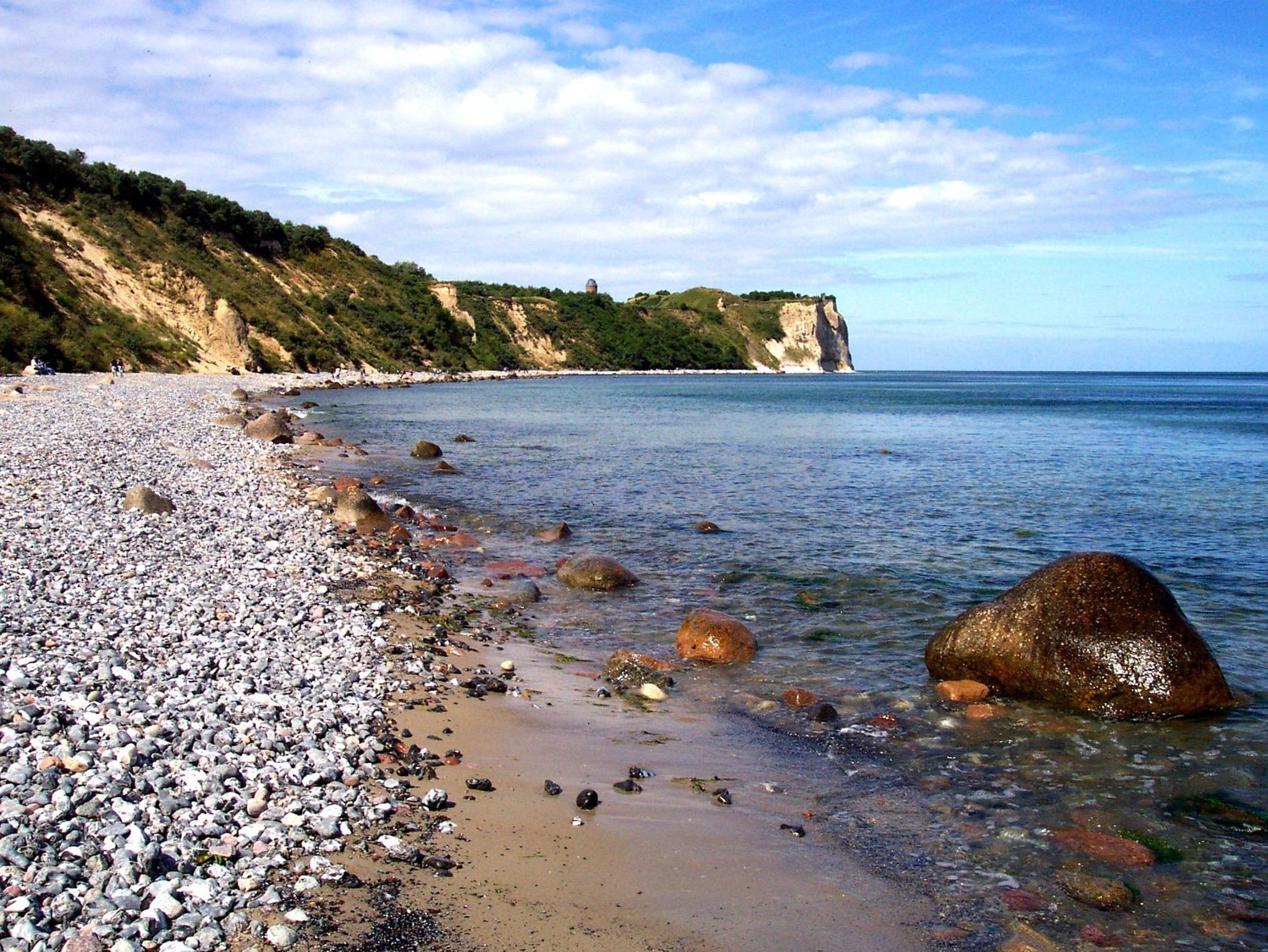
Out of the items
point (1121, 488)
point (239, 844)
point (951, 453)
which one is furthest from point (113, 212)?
point (239, 844)

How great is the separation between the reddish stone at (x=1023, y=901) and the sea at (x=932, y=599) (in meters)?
0.03

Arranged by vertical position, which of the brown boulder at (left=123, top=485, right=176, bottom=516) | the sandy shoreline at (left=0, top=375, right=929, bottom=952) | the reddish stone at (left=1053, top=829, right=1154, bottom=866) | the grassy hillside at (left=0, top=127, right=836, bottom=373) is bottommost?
the reddish stone at (left=1053, top=829, right=1154, bottom=866)

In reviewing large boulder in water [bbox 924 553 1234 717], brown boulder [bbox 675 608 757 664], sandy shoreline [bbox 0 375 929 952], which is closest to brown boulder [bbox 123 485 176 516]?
sandy shoreline [bbox 0 375 929 952]

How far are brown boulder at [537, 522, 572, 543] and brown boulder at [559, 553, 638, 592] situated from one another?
2.99m

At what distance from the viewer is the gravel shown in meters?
4.46

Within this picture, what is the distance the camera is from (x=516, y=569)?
14352 mm

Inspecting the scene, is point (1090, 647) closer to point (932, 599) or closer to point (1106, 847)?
point (1106, 847)

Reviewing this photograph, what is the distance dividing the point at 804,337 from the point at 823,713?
182 metres

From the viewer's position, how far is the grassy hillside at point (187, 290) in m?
52.8

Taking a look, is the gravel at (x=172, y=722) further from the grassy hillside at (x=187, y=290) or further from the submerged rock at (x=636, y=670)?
the grassy hillside at (x=187, y=290)

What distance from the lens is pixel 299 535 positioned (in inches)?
557

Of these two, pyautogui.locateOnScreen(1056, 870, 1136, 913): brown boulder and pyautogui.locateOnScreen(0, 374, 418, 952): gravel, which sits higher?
pyautogui.locateOnScreen(0, 374, 418, 952): gravel

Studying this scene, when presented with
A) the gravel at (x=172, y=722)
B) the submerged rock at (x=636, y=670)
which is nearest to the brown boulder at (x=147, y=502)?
the gravel at (x=172, y=722)

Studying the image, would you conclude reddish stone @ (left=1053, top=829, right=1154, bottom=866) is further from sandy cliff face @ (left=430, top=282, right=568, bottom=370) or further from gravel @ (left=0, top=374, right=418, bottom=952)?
sandy cliff face @ (left=430, top=282, right=568, bottom=370)
